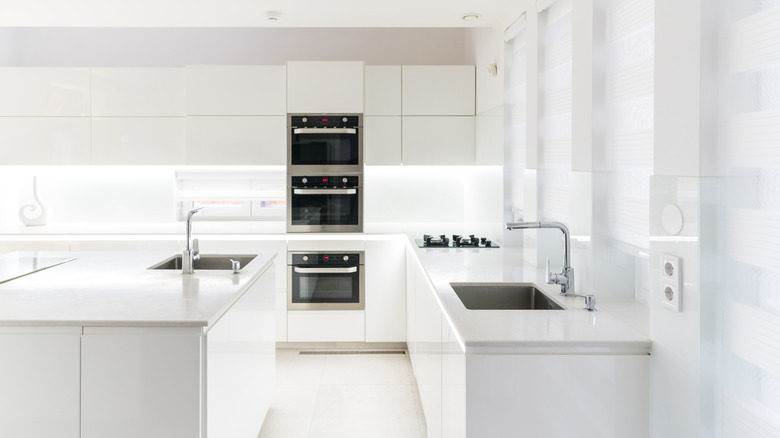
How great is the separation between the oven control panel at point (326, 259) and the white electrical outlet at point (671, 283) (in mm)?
3092

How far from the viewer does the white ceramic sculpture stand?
16.1 feet

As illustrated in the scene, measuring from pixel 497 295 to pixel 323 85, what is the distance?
2665 millimetres

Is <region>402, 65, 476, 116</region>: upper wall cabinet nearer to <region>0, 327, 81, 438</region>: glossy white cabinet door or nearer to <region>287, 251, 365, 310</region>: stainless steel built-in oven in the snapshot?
<region>287, 251, 365, 310</region>: stainless steel built-in oven

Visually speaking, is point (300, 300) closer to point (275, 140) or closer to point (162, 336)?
point (275, 140)

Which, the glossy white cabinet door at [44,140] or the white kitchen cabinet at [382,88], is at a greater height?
the white kitchen cabinet at [382,88]

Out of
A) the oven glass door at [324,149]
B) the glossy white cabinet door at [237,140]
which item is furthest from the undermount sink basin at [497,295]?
the glossy white cabinet door at [237,140]

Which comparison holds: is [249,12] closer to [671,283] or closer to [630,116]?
[630,116]

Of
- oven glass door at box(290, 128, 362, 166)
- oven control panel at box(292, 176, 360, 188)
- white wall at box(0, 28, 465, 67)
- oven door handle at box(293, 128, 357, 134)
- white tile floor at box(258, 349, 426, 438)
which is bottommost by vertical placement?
white tile floor at box(258, 349, 426, 438)

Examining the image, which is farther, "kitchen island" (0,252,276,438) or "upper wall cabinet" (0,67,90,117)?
"upper wall cabinet" (0,67,90,117)

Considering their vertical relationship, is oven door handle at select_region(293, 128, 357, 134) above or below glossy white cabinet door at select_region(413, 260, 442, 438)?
Answer: above

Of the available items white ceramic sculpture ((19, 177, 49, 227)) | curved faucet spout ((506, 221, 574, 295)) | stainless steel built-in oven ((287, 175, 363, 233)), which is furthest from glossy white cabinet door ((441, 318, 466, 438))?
white ceramic sculpture ((19, 177, 49, 227))

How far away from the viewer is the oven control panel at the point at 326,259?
446 cm

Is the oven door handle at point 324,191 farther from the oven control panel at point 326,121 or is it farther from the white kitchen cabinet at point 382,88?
the white kitchen cabinet at point 382,88

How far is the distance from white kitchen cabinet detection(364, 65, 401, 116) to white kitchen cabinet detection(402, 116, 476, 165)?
0.19 meters
